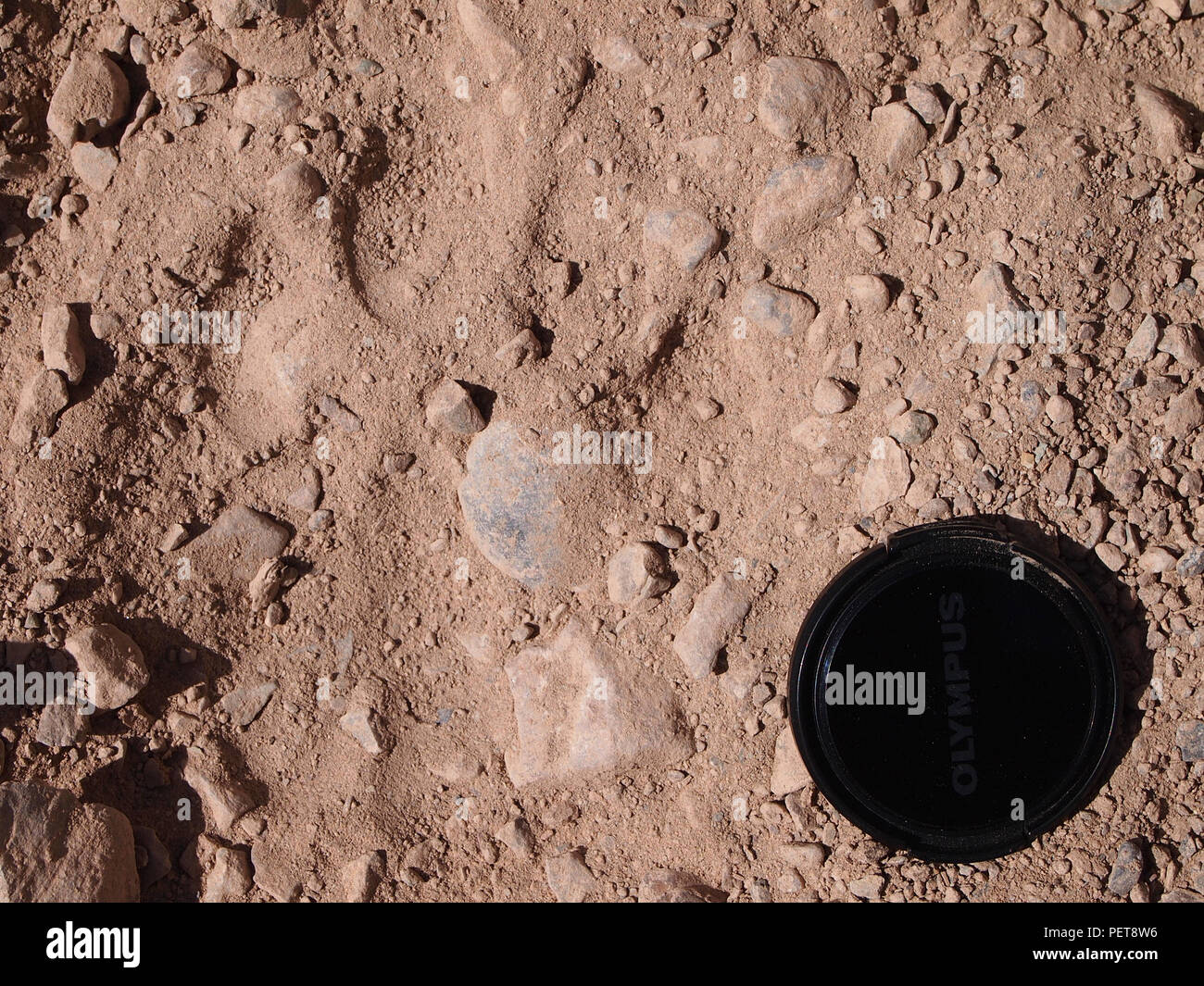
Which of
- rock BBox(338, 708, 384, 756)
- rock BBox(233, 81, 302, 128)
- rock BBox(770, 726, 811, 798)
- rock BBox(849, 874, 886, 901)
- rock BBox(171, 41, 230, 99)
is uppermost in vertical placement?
rock BBox(171, 41, 230, 99)

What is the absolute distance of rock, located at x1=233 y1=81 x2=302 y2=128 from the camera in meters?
3.07

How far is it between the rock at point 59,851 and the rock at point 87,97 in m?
2.01

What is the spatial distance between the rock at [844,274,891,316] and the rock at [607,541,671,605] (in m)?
0.95

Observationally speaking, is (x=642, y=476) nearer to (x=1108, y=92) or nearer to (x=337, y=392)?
(x=337, y=392)

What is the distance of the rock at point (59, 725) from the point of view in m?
2.97

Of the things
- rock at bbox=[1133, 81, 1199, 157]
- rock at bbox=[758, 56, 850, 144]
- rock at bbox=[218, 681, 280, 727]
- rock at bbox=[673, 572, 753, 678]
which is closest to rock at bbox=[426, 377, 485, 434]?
rock at bbox=[673, 572, 753, 678]

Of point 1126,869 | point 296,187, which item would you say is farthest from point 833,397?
point 296,187

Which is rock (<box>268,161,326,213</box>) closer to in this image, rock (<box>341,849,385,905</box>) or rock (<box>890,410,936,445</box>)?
rock (<box>890,410,936,445</box>)

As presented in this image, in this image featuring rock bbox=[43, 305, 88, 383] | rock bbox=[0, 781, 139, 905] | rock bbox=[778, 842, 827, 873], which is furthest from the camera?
rock bbox=[43, 305, 88, 383]

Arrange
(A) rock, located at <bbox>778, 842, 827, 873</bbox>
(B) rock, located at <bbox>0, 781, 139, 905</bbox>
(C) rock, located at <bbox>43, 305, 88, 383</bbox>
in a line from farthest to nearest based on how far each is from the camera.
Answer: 1. (C) rock, located at <bbox>43, 305, 88, 383</bbox>
2. (A) rock, located at <bbox>778, 842, 827, 873</bbox>
3. (B) rock, located at <bbox>0, 781, 139, 905</bbox>

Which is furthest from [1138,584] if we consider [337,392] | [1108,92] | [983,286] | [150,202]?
[150,202]

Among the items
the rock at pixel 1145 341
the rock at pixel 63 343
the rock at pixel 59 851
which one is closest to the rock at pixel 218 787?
the rock at pixel 59 851

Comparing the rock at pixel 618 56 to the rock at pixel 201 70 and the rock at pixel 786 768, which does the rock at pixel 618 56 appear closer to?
the rock at pixel 201 70

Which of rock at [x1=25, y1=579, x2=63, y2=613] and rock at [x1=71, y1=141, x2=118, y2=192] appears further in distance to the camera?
rock at [x1=71, y1=141, x2=118, y2=192]
